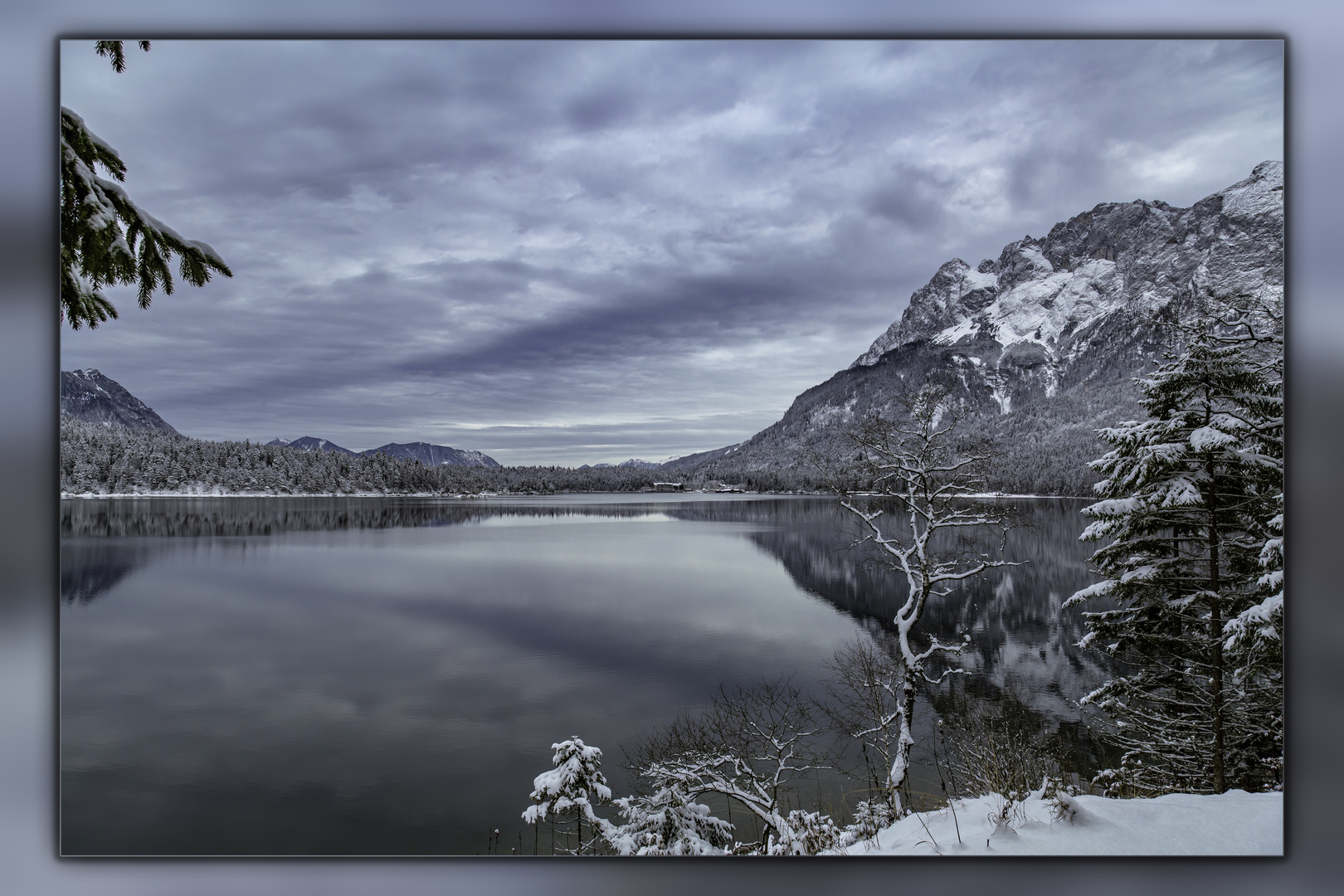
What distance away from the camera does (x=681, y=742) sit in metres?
5.04

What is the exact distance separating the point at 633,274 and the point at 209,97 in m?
2.91

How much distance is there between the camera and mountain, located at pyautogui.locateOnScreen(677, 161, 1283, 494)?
3178 millimetres

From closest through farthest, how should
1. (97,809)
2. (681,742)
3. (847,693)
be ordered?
(97,809) → (681,742) → (847,693)

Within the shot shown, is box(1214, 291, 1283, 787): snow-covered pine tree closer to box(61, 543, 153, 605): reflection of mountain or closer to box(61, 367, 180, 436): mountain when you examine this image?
box(61, 543, 153, 605): reflection of mountain

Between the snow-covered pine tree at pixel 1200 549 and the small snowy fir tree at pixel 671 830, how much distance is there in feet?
8.84

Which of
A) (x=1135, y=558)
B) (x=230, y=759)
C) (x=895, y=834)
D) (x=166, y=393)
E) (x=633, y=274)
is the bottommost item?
(x=230, y=759)

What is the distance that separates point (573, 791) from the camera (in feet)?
12.1

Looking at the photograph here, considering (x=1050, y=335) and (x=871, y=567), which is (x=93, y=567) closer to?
(x=871, y=567)

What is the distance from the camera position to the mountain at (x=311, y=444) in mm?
4641

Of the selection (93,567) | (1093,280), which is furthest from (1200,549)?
(93,567)

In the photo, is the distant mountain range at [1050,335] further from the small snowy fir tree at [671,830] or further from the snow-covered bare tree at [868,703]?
the small snowy fir tree at [671,830]

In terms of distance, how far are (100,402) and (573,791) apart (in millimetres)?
3893

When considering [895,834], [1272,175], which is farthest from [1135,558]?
[895,834]
